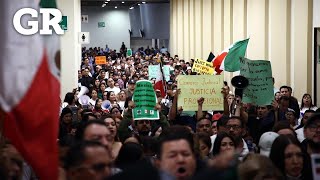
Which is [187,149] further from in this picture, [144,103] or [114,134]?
[144,103]

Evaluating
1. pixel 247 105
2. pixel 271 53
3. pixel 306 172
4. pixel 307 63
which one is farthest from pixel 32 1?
pixel 271 53

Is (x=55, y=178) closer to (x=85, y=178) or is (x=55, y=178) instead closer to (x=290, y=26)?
(x=85, y=178)

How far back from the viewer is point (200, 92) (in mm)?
12867

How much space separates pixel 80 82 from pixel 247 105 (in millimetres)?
9877

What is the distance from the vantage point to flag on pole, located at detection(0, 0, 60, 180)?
205 inches

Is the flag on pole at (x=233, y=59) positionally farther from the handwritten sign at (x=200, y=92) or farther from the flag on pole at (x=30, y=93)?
the flag on pole at (x=30, y=93)

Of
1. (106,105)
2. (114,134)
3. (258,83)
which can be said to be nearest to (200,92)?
(258,83)

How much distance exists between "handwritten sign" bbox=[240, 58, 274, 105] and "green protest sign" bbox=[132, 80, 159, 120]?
1.66 metres

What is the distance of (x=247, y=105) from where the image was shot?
13664 millimetres

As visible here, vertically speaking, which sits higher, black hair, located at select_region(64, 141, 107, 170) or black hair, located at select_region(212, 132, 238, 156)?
black hair, located at select_region(64, 141, 107, 170)

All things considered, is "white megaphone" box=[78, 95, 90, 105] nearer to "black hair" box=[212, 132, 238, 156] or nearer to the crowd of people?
the crowd of people

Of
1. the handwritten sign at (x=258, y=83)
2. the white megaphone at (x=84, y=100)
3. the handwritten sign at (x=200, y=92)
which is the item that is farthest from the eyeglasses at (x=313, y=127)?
the white megaphone at (x=84, y=100)

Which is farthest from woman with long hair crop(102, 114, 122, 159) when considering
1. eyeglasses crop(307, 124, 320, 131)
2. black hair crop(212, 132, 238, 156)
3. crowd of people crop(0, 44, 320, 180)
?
eyeglasses crop(307, 124, 320, 131)

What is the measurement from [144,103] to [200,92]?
1599 mm
